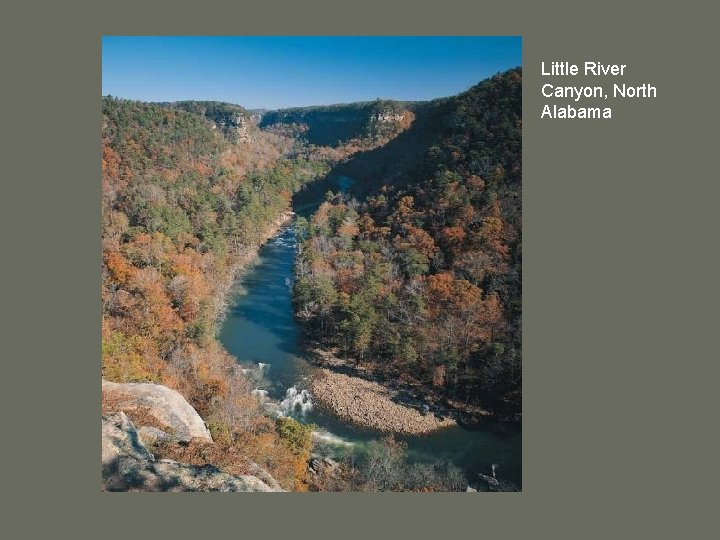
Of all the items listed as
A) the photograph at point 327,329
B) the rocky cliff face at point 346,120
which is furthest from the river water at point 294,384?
the rocky cliff face at point 346,120

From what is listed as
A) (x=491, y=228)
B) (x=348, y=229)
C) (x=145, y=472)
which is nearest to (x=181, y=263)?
(x=348, y=229)

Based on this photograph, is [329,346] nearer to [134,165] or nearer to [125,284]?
[125,284]

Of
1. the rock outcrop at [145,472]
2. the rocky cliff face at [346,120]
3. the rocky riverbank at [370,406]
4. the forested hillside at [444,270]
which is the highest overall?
the rocky cliff face at [346,120]

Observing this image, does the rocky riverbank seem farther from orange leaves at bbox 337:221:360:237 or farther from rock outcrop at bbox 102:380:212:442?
orange leaves at bbox 337:221:360:237

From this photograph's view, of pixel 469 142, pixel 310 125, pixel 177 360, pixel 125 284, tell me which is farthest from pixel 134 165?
pixel 310 125

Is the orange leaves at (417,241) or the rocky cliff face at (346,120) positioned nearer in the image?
the orange leaves at (417,241)

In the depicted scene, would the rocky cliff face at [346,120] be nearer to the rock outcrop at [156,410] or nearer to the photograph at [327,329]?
the photograph at [327,329]

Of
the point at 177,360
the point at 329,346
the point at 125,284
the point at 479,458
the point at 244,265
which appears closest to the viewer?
the point at 479,458
